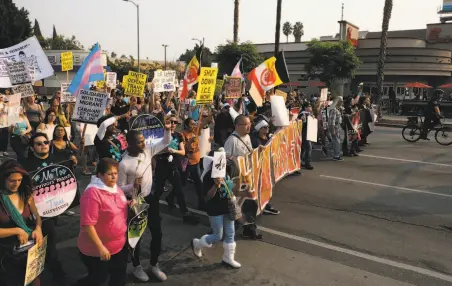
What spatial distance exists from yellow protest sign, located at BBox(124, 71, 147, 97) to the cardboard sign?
2.46 m

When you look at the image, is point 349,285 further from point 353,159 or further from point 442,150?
point 442,150

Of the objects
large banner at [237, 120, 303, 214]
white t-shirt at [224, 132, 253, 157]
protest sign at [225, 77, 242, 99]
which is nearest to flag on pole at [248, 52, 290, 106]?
protest sign at [225, 77, 242, 99]

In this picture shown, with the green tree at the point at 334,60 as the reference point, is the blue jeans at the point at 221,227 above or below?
below

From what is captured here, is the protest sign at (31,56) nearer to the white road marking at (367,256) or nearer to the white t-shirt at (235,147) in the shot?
the white t-shirt at (235,147)

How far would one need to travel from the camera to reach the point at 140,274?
13.8 ft

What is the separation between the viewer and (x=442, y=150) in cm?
1241

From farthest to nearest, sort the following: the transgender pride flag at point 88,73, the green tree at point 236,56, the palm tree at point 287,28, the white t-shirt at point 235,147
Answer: the palm tree at point 287,28, the green tree at point 236,56, the transgender pride flag at point 88,73, the white t-shirt at point 235,147

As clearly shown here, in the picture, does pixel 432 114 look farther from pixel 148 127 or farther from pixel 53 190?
pixel 53 190

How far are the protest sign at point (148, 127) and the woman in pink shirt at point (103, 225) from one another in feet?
6.23

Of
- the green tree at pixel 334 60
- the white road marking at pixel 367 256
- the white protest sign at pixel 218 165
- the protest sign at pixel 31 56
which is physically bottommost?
the white road marking at pixel 367 256

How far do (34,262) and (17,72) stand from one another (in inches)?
270

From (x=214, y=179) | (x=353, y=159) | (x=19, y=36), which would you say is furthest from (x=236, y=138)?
(x=19, y=36)

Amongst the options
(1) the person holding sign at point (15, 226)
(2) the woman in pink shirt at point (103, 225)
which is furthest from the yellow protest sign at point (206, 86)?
(1) the person holding sign at point (15, 226)

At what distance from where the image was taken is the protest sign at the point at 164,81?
1036 centimetres
